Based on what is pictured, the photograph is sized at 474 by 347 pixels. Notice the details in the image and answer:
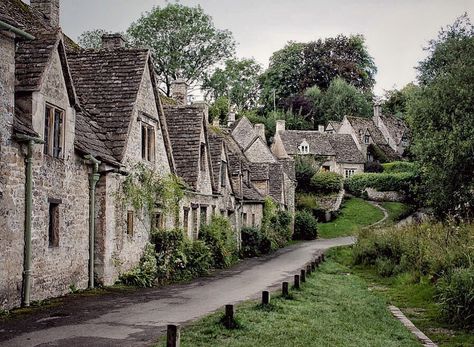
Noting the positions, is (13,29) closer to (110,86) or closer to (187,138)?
(110,86)

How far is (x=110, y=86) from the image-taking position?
21984mm

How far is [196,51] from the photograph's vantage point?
6700 centimetres

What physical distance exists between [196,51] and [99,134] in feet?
159

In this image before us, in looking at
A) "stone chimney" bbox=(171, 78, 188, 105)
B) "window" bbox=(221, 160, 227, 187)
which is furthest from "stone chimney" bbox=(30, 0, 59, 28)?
"window" bbox=(221, 160, 227, 187)

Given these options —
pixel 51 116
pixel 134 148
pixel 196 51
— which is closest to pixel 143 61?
pixel 134 148

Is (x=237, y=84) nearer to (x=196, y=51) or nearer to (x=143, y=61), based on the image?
(x=196, y=51)

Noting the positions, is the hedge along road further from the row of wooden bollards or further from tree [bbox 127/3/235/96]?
tree [bbox 127/3/235/96]

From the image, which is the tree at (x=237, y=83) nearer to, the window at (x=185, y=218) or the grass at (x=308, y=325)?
the window at (x=185, y=218)

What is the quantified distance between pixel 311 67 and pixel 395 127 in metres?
17.5

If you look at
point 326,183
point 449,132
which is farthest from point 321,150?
point 449,132

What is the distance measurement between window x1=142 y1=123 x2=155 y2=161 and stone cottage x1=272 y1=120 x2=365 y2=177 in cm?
5596

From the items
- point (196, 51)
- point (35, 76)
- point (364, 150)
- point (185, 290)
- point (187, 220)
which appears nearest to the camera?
point (35, 76)

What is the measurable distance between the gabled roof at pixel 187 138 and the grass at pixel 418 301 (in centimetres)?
927

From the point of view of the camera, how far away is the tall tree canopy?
99.3 meters
